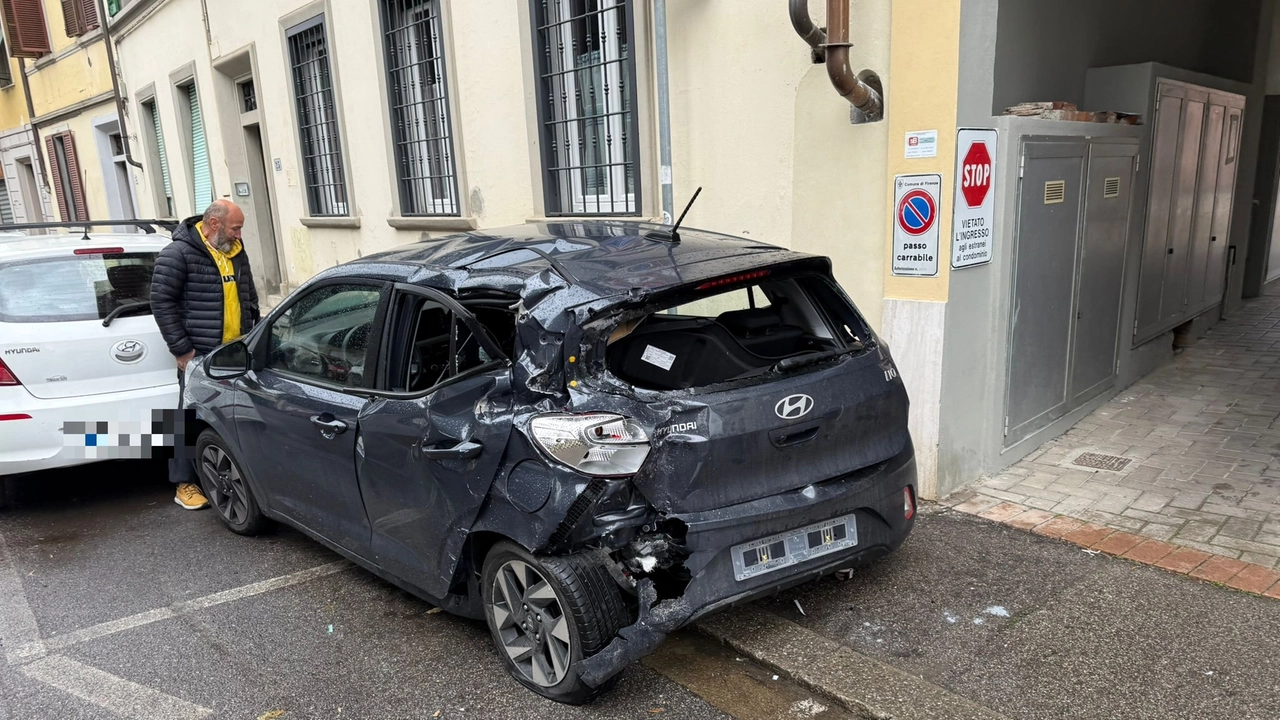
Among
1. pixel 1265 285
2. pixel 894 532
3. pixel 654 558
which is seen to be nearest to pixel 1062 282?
pixel 894 532

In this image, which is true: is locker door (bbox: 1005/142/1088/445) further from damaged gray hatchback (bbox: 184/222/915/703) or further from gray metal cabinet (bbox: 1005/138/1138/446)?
damaged gray hatchback (bbox: 184/222/915/703)

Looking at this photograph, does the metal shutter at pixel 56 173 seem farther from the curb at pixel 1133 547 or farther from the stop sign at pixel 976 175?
the curb at pixel 1133 547

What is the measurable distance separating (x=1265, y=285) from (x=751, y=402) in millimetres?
11135

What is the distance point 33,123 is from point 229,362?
2016 cm

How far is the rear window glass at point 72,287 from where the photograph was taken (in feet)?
16.8

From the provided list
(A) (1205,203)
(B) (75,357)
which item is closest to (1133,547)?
(A) (1205,203)

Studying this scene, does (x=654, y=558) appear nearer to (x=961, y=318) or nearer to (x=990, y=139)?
(x=961, y=318)

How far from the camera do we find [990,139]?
457cm

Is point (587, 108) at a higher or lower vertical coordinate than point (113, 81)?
lower

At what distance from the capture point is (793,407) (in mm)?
3111

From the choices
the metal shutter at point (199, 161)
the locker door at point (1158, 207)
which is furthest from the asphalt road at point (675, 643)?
the metal shutter at point (199, 161)

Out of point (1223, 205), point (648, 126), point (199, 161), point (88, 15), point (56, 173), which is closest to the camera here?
point (648, 126)

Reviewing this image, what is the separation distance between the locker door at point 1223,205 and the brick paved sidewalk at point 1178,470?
129cm

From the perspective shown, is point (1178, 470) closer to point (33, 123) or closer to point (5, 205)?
point (33, 123)
